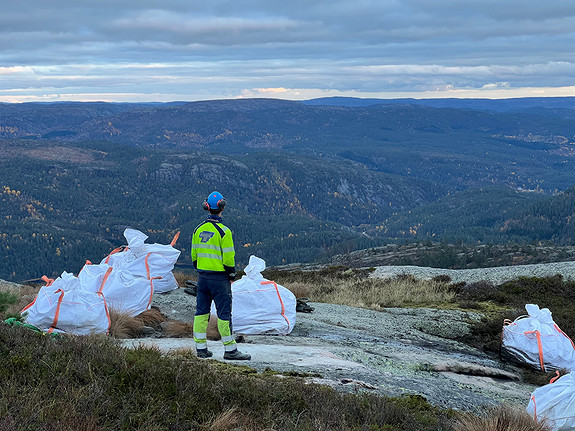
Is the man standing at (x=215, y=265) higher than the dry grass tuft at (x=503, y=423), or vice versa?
the man standing at (x=215, y=265)

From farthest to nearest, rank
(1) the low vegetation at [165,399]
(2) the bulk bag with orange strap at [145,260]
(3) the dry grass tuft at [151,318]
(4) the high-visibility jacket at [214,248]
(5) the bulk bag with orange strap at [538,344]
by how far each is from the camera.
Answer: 1. (2) the bulk bag with orange strap at [145,260]
2. (3) the dry grass tuft at [151,318]
3. (5) the bulk bag with orange strap at [538,344]
4. (4) the high-visibility jacket at [214,248]
5. (1) the low vegetation at [165,399]

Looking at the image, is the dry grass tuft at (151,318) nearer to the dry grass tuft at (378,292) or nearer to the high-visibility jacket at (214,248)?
the high-visibility jacket at (214,248)

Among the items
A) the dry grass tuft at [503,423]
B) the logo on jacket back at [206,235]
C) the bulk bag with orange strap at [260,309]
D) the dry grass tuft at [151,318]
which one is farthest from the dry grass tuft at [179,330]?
the dry grass tuft at [503,423]

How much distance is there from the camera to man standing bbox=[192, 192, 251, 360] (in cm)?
791

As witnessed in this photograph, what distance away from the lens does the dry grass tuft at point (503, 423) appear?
5039mm

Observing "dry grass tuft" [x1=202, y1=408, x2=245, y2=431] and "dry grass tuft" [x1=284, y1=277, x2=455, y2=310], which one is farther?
"dry grass tuft" [x1=284, y1=277, x2=455, y2=310]

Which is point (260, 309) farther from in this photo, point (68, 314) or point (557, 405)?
point (557, 405)

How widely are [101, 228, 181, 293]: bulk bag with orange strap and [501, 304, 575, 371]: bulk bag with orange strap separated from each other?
7302mm

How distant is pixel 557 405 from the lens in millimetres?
5852

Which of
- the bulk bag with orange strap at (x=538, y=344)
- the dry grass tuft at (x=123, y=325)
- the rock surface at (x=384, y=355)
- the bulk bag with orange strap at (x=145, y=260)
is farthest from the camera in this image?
the bulk bag with orange strap at (x=145, y=260)

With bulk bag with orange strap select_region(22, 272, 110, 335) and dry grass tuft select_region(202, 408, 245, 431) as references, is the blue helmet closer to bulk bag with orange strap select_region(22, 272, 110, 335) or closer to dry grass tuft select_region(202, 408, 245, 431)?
bulk bag with orange strap select_region(22, 272, 110, 335)

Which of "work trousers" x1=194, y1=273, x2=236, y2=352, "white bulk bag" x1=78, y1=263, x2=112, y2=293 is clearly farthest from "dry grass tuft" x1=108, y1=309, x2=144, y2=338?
"work trousers" x1=194, y1=273, x2=236, y2=352

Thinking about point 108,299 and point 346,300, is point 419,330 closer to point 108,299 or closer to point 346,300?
point 346,300

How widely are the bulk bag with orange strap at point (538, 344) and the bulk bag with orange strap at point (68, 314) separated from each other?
7.20 m
